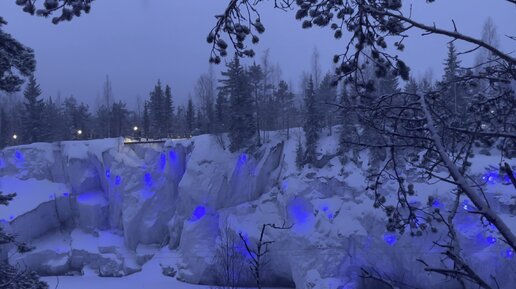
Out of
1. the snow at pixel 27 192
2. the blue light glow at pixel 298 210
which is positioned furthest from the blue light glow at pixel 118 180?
the blue light glow at pixel 298 210

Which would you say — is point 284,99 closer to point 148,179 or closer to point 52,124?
point 148,179

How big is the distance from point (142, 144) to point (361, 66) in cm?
3545

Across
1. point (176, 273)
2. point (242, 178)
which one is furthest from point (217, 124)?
point (176, 273)

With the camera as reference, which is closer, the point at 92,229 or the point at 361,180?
the point at 361,180

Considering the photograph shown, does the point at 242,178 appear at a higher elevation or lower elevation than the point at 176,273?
higher

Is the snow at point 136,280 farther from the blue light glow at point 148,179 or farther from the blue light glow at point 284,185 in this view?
the blue light glow at point 284,185

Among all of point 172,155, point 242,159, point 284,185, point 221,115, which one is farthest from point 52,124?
point 284,185

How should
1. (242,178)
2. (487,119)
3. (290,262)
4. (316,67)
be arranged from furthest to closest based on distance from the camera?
(316,67), (242,178), (290,262), (487,119)

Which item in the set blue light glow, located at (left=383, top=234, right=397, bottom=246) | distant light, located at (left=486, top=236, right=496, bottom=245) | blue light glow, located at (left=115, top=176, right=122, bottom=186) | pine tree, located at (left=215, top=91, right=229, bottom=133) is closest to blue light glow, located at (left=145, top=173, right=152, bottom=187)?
blue light glow, located at (left=115, top=176, right=122, bottom=186)

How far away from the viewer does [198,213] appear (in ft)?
100

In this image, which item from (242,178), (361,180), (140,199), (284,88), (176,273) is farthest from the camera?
(284,88)

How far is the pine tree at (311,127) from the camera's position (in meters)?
29.5

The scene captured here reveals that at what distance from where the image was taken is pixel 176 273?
1128 inches

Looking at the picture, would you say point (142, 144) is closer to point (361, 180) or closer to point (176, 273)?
point (176, 273)
